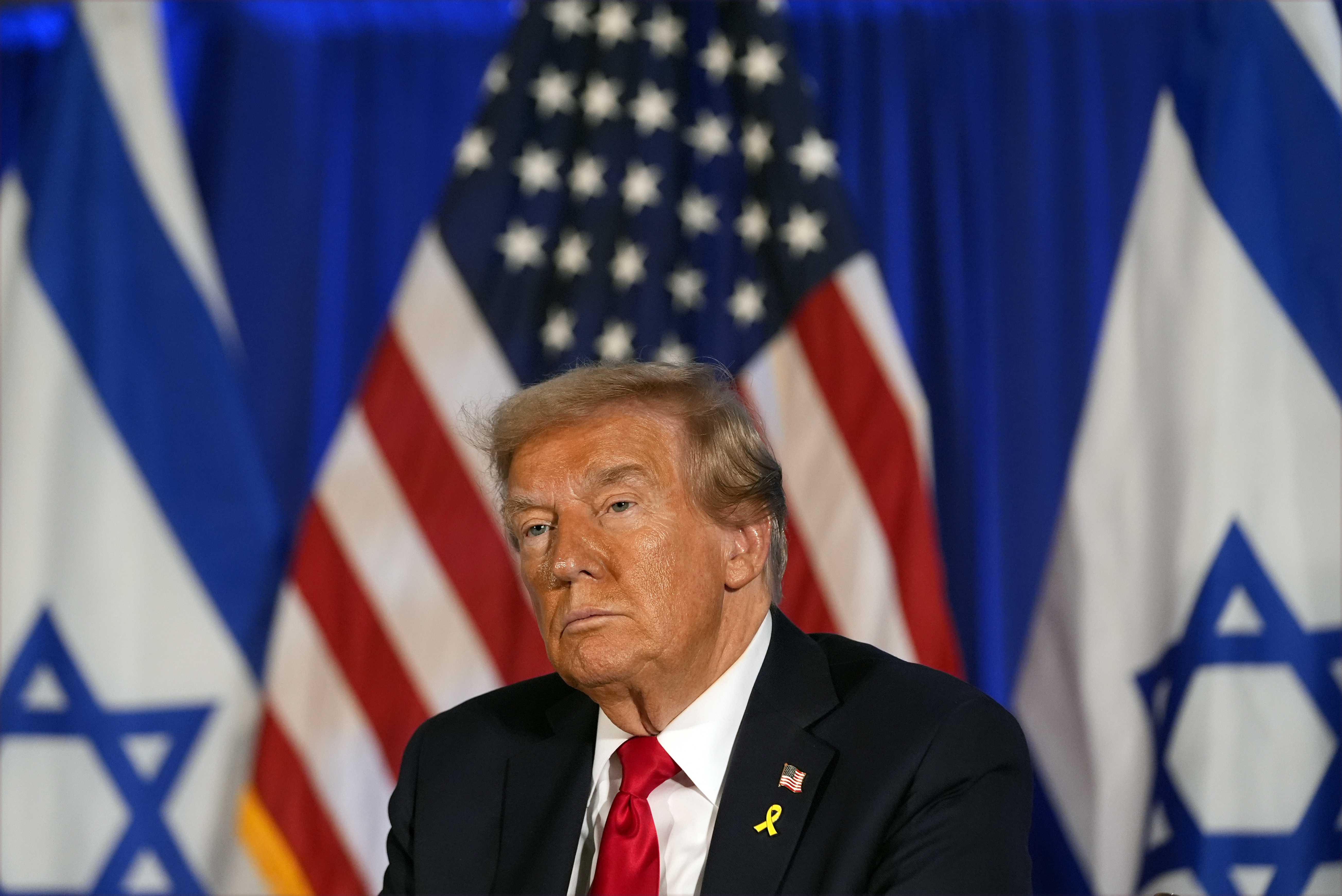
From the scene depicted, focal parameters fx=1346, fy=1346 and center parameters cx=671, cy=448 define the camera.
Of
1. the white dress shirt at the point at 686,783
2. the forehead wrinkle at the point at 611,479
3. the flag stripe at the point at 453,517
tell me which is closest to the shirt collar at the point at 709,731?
the white dress shirt at the point at 686,783

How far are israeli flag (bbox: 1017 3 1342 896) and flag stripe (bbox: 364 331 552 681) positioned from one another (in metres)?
1.37

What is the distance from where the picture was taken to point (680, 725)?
202 centimetres

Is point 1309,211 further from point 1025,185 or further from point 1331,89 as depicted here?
point 1025,185

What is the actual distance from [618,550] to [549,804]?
16.2 inches

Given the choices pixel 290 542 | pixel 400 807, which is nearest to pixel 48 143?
pixel 290 542

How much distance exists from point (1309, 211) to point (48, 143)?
11.4 ft

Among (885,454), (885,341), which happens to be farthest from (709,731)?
(885,341)

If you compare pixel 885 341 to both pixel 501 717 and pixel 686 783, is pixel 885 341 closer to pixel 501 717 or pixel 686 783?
pixel 501 717

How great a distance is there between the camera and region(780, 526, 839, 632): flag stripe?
3.44 m

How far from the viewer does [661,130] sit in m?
3.81

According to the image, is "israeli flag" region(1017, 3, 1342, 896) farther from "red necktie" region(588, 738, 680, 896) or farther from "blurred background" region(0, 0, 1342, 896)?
"red necktie" region(588, 738, 680, 896)

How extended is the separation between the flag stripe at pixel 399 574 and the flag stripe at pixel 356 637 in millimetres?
25

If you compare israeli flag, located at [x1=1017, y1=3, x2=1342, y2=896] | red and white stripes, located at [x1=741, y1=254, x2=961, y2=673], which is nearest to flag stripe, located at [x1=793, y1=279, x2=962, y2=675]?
red and white stripes, located at [x1=741, y1=254, x2=961, y2=673]

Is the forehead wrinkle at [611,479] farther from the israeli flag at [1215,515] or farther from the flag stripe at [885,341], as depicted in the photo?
the israeli flag at [1215,515]
